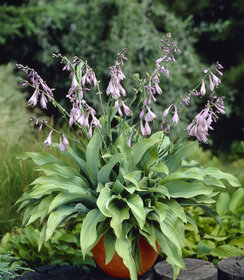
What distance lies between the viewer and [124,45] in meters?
5.89

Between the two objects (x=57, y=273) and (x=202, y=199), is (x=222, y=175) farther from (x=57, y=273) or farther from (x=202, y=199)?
(x=57, y=273)

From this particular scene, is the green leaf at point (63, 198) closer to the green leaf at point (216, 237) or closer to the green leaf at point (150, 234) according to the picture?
the green leaf at point (150, 234)

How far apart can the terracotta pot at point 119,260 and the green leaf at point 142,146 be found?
48 centimetres

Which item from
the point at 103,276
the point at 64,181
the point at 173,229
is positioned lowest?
the point at 103,276

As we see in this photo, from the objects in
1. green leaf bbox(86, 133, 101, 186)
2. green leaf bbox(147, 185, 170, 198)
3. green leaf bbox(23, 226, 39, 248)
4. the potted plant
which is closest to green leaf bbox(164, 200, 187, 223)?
the potted plant

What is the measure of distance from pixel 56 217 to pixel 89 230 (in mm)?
214

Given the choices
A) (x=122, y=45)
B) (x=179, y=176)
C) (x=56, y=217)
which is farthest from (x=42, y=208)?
(x=122, y=45)

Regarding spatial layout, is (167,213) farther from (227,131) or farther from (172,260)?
(227,131)

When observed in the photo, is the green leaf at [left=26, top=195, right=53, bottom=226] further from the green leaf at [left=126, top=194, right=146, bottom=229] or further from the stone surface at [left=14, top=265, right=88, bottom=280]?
the green leaf at [left=126, top=194, right=146, bottom=229]

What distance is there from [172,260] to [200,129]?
734 mm

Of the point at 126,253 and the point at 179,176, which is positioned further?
the point at 179,176

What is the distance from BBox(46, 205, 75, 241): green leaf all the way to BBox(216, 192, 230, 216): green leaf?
1.53 metres

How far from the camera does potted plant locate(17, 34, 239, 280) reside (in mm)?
2148

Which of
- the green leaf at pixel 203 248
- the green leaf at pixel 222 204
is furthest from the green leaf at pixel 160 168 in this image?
the green leaf at pixel 222 204
